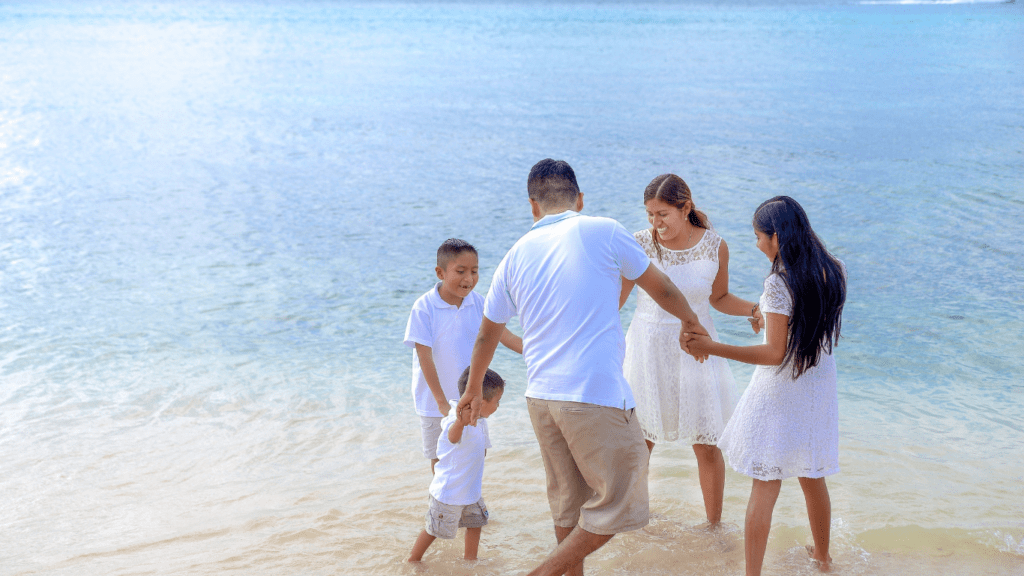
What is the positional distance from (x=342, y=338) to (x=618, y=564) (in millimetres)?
5200

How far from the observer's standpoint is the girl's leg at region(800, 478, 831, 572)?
12.3 ft

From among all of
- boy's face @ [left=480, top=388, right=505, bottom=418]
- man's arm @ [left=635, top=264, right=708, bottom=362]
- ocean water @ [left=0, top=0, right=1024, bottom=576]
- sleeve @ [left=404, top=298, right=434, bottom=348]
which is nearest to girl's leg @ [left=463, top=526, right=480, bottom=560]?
ocean water @ [left=0, top=0, right=1024, bottom=576]

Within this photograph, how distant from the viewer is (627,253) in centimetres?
322

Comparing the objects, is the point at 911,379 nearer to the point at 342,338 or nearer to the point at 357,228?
the point at 342,338

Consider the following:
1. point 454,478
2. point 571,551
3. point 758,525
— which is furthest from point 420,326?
point 758,525

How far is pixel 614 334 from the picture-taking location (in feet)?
10.6

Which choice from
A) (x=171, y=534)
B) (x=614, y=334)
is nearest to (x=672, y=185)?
(x=614, y=334)

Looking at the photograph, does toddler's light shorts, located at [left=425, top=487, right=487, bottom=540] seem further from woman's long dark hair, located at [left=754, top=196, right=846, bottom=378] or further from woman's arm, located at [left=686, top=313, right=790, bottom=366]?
woman's long dark hair, located at [left=754, top=196, right=846, bottom=378]

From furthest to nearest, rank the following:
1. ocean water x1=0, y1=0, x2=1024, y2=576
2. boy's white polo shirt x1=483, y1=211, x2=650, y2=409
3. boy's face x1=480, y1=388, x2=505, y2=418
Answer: ocean water x1=0, y1=0, x2=1024, y2=576 < boy's face x1=480, y1=388, x2=505, y2=418 < boy's white polo shirt x1=483, y1=211, x2=650, y2=409

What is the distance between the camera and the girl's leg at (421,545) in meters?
4.06

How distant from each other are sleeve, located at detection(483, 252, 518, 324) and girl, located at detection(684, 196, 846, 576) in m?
0.91

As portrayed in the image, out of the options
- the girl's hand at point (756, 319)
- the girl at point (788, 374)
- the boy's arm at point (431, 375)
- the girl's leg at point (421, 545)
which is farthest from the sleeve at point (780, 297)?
the girl's leg at point (421, 545)

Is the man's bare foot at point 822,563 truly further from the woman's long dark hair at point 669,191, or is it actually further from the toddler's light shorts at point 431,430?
the toddler's light shorts at point 431,430

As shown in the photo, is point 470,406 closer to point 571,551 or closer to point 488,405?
point 488,405
